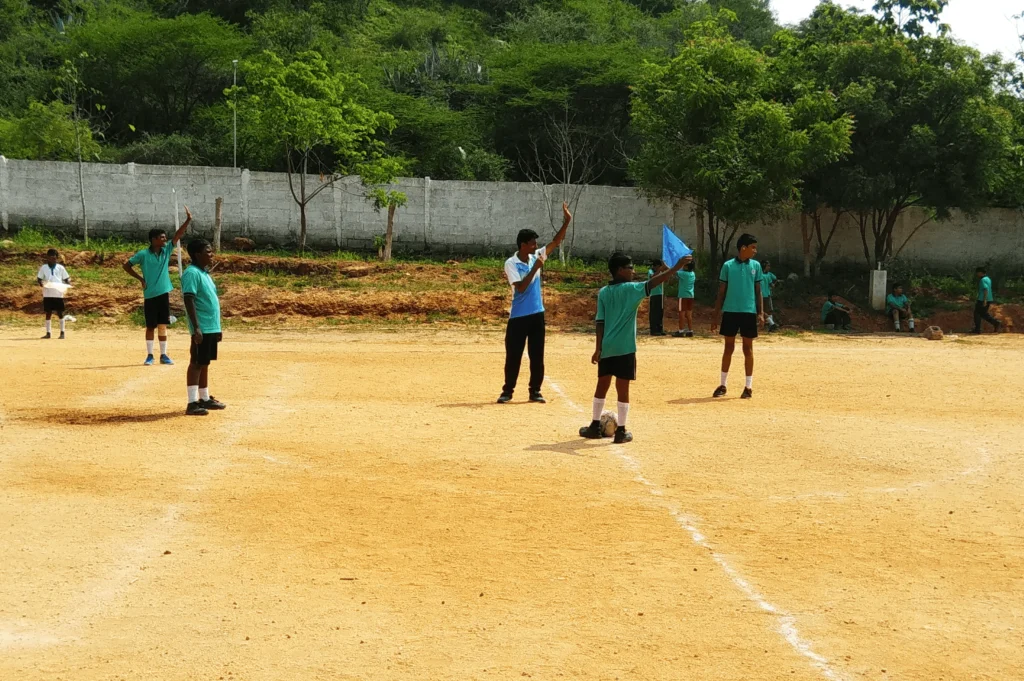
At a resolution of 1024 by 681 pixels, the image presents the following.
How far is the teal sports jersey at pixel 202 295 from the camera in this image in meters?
11.7

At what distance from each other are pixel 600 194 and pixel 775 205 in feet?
18.9

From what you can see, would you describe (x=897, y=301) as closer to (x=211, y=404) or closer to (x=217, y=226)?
(x=217, y=226)

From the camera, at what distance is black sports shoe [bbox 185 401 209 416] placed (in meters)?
11.7

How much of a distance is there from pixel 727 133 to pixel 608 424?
1607cm

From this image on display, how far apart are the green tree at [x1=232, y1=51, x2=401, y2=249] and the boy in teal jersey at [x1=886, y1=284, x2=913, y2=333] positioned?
1272cm

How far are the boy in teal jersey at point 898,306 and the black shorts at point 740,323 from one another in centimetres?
1354

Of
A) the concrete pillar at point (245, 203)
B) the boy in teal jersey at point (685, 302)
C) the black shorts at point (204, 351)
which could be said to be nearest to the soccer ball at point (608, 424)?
the black shorts at point (204, 351)

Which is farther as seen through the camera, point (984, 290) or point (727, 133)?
point (727, 133)

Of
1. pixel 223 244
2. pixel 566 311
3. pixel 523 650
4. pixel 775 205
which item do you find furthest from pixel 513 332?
pixel 223 244

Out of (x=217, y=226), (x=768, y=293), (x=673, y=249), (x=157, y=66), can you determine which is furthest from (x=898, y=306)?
(x=157, y=66)

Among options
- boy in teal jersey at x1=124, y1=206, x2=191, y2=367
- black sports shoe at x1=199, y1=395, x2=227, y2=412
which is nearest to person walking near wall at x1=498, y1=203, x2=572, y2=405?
black sports shoe at x1=199, y1=395, x2=227, y2=412

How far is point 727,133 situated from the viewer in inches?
996

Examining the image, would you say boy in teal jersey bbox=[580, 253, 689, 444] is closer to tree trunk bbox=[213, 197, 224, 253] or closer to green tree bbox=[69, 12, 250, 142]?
tree trunk bbox=[213, 197, 224, 253]

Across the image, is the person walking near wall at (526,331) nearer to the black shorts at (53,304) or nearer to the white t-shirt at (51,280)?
the white t-shirt at (51,280)
